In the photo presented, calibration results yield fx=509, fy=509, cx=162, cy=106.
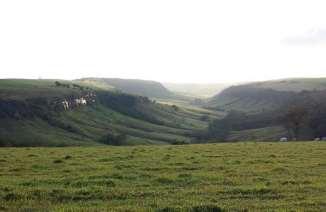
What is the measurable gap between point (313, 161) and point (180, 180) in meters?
11.9

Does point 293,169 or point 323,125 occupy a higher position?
point 293,169

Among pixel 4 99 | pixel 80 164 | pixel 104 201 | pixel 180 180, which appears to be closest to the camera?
pixel 104 201

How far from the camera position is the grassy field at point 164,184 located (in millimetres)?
17812

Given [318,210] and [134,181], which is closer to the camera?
[318,210]

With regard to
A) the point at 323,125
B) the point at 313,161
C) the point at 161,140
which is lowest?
the point at 161,140

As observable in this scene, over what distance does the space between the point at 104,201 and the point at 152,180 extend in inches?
227

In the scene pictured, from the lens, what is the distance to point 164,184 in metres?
23.2

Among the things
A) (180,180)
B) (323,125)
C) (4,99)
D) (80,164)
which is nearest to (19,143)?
(4,99)

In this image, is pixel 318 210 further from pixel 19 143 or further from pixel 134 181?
pixel 19 143

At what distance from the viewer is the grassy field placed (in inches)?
701

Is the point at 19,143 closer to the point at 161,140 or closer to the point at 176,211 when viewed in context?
the point at 161,140

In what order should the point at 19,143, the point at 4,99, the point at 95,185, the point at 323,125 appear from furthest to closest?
the point at 4,99 < the point at 19,143 < the point at 323,125 < the point at 95,185

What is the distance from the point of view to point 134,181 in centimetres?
2412

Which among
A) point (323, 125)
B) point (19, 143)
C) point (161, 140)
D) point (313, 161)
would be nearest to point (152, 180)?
point (313, 161)
